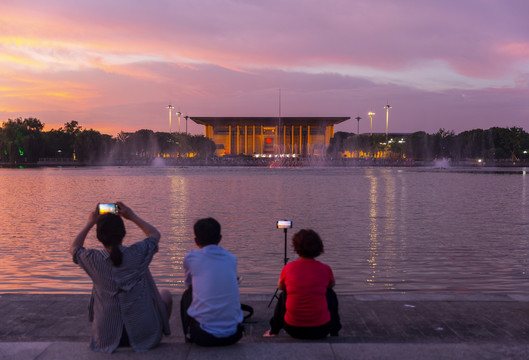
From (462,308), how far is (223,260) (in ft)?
12.1

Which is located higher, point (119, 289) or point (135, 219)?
point (135, 219)

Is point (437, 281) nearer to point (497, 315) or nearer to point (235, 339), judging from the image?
point (497, 315)

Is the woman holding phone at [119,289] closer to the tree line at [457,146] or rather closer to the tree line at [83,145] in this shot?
the tree line at [83,145]

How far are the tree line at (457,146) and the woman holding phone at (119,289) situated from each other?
14589 cm

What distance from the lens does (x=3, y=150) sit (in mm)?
141500

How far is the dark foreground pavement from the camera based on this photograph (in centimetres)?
488

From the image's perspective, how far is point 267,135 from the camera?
614 feet

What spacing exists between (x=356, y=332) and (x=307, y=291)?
3.97 feet

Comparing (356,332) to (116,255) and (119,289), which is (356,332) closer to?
(119,289)

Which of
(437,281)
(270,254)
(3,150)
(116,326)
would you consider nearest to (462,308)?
(437,281)

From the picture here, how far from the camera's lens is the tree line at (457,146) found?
146000 millimetres

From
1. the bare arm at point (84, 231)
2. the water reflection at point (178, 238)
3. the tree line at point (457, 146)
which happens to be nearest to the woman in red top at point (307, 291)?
the bare arm at point (84, 231)

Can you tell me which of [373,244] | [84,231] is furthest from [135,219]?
[373,244]

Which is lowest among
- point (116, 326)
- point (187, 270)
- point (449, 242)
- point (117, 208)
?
point (449, 242)
